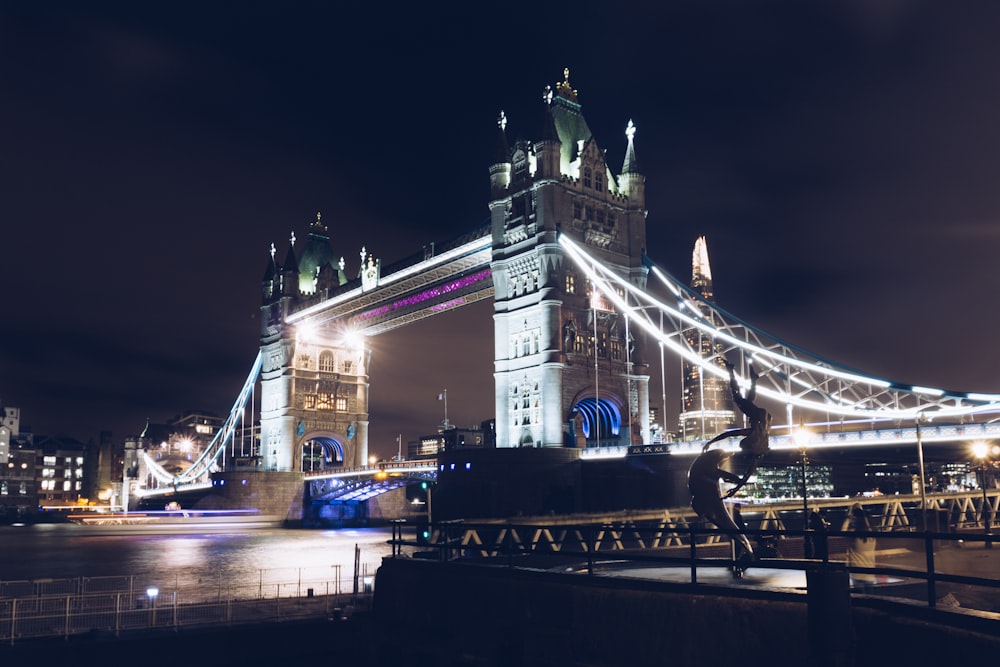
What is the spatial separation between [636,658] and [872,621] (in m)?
3.90

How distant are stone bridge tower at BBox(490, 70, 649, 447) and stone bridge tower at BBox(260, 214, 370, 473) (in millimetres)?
40687

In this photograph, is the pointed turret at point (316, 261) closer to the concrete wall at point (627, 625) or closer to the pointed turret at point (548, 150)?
the pointed turret at point (548, 150)

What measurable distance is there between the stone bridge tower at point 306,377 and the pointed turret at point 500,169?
126ft

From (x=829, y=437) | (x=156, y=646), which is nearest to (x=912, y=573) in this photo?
(x=156, y=646)

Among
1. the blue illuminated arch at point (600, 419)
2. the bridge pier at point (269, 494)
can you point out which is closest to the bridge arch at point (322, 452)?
the bridge pier at point (269, 494)

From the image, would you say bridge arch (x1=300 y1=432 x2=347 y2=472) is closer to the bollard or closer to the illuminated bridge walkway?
the illuminated bridge walkway

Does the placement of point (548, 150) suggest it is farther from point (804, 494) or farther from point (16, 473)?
point (16, 473)

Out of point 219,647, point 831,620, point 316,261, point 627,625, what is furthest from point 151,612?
point 316,261

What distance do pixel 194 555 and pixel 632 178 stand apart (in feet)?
136

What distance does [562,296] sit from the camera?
206 ft

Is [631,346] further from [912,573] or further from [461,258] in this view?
[912,573]

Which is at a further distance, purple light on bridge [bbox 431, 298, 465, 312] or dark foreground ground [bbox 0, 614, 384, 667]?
purple light on bridge [bbox 431, 298, 465, 312]

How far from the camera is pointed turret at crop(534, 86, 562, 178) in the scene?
63938mm

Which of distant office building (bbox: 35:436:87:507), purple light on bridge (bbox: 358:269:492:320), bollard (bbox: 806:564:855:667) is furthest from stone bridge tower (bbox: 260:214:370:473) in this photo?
bollard (bbox: 806:564:855:667)
